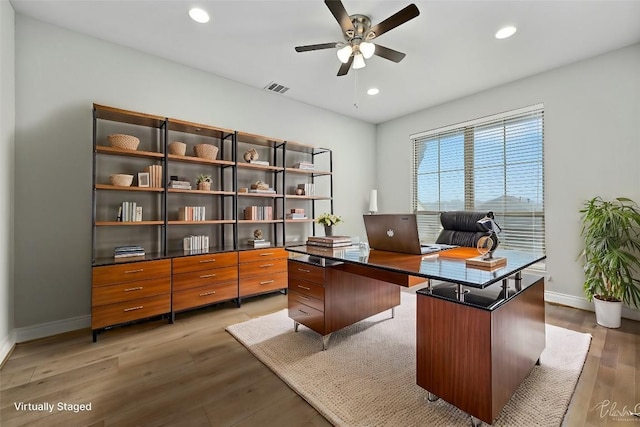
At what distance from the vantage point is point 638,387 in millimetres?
1718

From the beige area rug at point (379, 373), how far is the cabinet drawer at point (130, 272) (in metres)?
0.88

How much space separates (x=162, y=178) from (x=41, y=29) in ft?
5.36

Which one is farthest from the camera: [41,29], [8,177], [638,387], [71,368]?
[41,29]

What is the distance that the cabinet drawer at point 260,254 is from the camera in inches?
127

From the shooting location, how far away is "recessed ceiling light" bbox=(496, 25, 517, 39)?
2564mm

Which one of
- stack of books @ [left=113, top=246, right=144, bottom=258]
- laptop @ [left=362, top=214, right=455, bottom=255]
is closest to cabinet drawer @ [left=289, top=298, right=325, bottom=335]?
laptop @ [left=362, top=214, right=455, bottom=255]

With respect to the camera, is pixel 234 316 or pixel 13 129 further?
pixel 234 316

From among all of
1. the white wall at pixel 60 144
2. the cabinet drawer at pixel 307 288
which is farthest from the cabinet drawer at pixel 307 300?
the white wall at pixel 60 144

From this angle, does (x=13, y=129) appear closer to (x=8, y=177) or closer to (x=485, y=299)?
(x=8, y=177)

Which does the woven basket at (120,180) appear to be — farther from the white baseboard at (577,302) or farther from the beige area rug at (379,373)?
the white baseboard at (577,302)

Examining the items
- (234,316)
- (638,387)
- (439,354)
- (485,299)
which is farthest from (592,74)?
(234,316)

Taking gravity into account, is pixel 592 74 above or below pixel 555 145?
above

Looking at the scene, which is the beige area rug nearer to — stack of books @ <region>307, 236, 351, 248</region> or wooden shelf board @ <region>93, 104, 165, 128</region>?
stack of books @ <region>307, 236, 351, 248</region>

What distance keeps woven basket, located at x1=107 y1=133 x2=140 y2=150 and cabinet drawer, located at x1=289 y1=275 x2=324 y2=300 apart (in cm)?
205
